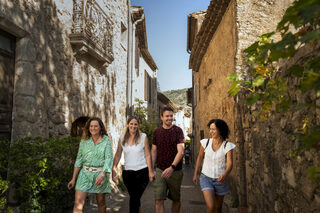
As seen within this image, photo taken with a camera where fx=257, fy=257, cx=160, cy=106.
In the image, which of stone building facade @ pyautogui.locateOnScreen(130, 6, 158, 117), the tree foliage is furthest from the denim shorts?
stone building facade @ pyautogui.locateOnScreen(130, 6, 158, 117)

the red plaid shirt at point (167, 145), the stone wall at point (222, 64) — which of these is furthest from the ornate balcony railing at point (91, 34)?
the red plaid shirt at point (167, 145)

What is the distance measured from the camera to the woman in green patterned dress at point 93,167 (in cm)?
358

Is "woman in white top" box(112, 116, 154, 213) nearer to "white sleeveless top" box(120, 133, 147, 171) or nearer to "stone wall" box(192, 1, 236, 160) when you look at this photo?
"white sleeveless top" box(120, 133, 147, 171)

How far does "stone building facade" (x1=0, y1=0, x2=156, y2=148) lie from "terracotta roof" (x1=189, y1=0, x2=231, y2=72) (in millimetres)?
2960

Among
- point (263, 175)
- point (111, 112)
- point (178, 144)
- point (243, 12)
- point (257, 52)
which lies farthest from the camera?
point (111, 112)

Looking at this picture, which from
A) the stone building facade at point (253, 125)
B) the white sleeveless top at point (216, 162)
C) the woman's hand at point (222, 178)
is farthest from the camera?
the white sleeveless top at point (216, 162)

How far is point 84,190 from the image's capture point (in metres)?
3.55

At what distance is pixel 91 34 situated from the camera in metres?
6.47

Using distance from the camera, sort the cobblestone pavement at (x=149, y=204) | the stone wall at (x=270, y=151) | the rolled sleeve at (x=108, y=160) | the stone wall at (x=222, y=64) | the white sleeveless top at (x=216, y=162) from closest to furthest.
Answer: the stone wall at (x=270, y=151)
the white sleeveless top at (x=216, y=162)
the rolled sleeve at (x=108, y=160)
the cobblestone pavement at (x=149, y=204)
the stone wall at (x=222, y=64)

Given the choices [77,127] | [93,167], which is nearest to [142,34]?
[77,127]

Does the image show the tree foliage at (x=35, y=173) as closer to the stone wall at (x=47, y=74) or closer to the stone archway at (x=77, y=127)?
the stone wall at (x=47, y=74)

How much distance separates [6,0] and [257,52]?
3.81 meters

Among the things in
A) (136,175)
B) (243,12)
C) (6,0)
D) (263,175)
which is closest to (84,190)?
(136,175)

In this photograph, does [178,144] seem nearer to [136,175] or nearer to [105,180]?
[136,175]
